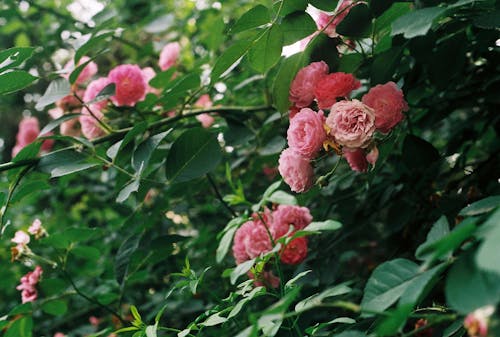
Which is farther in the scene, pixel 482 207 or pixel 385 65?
pixel 385 65

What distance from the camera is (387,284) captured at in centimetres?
66

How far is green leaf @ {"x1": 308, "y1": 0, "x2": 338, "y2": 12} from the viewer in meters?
1.08

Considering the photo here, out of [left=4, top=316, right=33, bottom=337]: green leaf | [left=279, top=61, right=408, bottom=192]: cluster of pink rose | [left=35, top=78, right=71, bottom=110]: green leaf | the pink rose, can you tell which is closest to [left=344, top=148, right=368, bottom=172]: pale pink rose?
[left=279, top=61, right=408, bottom=192]: cluster of pink rose

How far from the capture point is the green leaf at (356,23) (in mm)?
1089

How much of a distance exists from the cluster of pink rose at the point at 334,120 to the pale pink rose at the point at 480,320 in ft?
1.94

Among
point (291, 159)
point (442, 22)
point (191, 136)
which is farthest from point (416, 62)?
point (191, 136)

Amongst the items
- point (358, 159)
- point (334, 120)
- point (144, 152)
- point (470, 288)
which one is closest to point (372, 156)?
point (358, 159)

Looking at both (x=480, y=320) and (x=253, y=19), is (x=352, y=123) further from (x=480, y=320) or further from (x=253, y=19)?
(x=480, y=320)

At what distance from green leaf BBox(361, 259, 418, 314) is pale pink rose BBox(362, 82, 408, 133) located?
1.45ft

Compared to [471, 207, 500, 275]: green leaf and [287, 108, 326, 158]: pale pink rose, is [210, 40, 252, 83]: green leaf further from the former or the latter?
[471, 207, 500, 275]: green leaf

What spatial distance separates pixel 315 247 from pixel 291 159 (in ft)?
1.31

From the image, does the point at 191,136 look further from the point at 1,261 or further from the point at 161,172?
the point at 1,261

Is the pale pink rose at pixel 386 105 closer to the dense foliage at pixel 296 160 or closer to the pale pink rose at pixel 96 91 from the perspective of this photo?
the dense foliage at pixel 296 160

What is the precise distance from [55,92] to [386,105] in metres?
0.82
